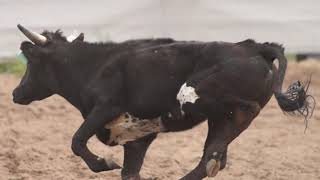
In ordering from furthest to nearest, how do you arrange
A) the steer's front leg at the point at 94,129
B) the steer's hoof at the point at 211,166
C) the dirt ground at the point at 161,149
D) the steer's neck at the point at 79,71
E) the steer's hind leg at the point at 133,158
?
the dirt ground at the point at 161,149, the steer's hind leg at the point at 133,158, the steer's neck at the point at 79,71, the steer's front leg at the point at 94,129, the steer's hoof at the point at 211,166

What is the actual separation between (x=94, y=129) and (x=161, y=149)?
2.27 meters

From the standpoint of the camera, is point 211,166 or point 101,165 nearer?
point 211,166

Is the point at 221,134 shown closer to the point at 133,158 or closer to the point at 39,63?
the point at 133,158

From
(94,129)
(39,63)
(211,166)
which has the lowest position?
(211,166)

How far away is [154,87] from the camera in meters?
4.75

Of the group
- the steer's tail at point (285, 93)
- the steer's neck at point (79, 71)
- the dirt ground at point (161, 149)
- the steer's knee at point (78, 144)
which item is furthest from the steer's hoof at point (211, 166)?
the dirt ground at point (161, 149)

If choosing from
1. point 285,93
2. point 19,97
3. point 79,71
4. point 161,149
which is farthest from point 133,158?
point 161,149

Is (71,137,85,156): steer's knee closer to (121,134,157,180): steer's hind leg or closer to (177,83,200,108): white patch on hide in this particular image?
(121,134,157,180): steer's hind leg

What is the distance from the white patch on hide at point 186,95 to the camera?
4543 mm

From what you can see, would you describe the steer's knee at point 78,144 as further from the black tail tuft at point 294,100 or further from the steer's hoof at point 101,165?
the black tail tuft at point 294,100

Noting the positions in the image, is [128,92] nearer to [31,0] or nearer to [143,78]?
[143,78]

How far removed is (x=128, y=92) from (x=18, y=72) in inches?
187

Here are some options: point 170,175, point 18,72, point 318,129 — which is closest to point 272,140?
point 318,129

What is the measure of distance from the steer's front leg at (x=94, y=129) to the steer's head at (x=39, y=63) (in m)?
0.53
